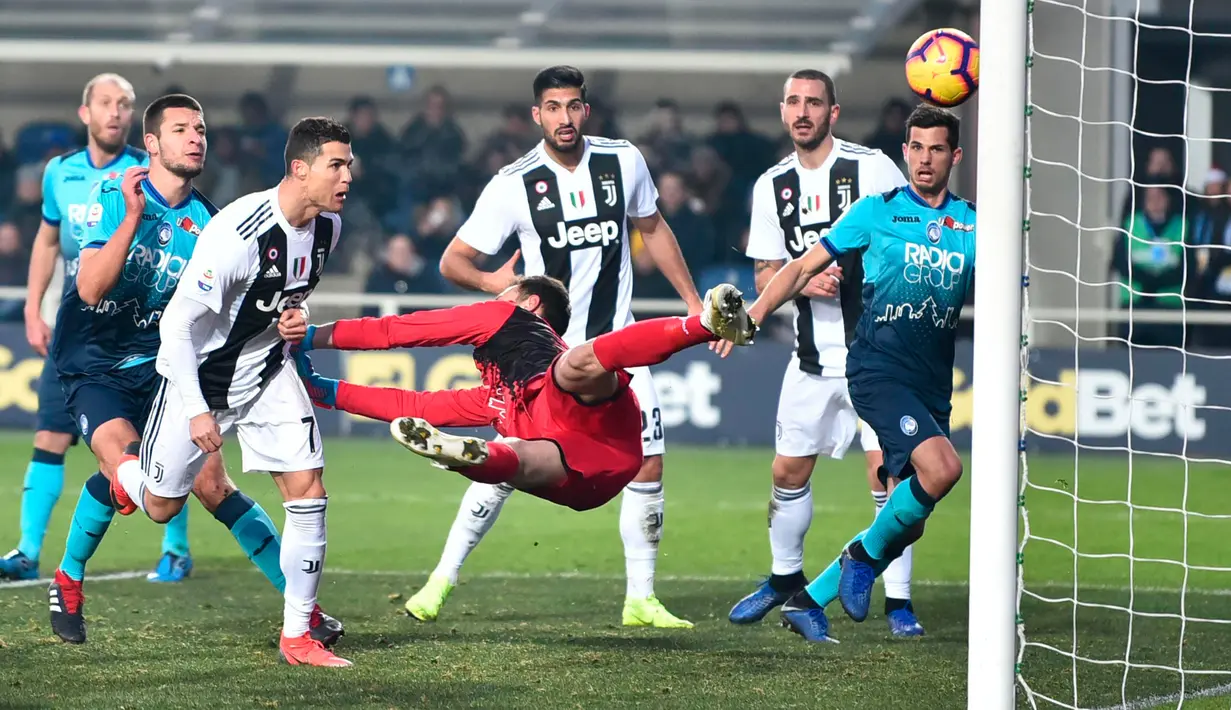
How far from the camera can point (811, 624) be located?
661 cm

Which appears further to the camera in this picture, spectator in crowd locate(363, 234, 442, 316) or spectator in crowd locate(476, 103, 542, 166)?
spectator in crowd locate(476, 103, 542, 166)

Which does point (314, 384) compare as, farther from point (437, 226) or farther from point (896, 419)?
point (437, 226)

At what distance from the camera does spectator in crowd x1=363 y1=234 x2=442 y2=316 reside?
1603 cm

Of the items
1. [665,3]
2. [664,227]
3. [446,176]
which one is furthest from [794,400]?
[665,3]

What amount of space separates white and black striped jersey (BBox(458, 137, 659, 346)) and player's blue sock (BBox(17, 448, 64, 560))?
2.57 m

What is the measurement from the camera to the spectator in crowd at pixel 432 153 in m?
17.2

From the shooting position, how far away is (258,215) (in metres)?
5.88

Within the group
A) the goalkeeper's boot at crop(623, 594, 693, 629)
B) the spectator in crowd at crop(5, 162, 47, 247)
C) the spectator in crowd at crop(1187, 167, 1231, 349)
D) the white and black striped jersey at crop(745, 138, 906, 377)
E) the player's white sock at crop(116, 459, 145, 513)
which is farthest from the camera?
the spectator in crowd at crop(5, 162, 47, 247)

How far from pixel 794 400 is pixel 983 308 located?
284 cm

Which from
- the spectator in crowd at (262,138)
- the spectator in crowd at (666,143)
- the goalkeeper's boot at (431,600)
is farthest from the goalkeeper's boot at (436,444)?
the spectator in crowd at (262,138)

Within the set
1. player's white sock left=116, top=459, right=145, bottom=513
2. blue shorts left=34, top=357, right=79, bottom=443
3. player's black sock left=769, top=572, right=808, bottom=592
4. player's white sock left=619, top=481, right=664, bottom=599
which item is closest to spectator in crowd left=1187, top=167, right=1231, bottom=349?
player's black sock left=769, top=572, right=808, bottom=592

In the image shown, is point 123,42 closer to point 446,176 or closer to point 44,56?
point 44,56

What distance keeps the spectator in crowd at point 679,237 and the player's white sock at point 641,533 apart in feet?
27.0

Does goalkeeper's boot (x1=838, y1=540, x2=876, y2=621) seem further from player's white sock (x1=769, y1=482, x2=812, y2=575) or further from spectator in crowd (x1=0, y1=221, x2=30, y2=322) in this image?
spectator in crowd (x1=0, y1=221, x2=30, y2=322)
